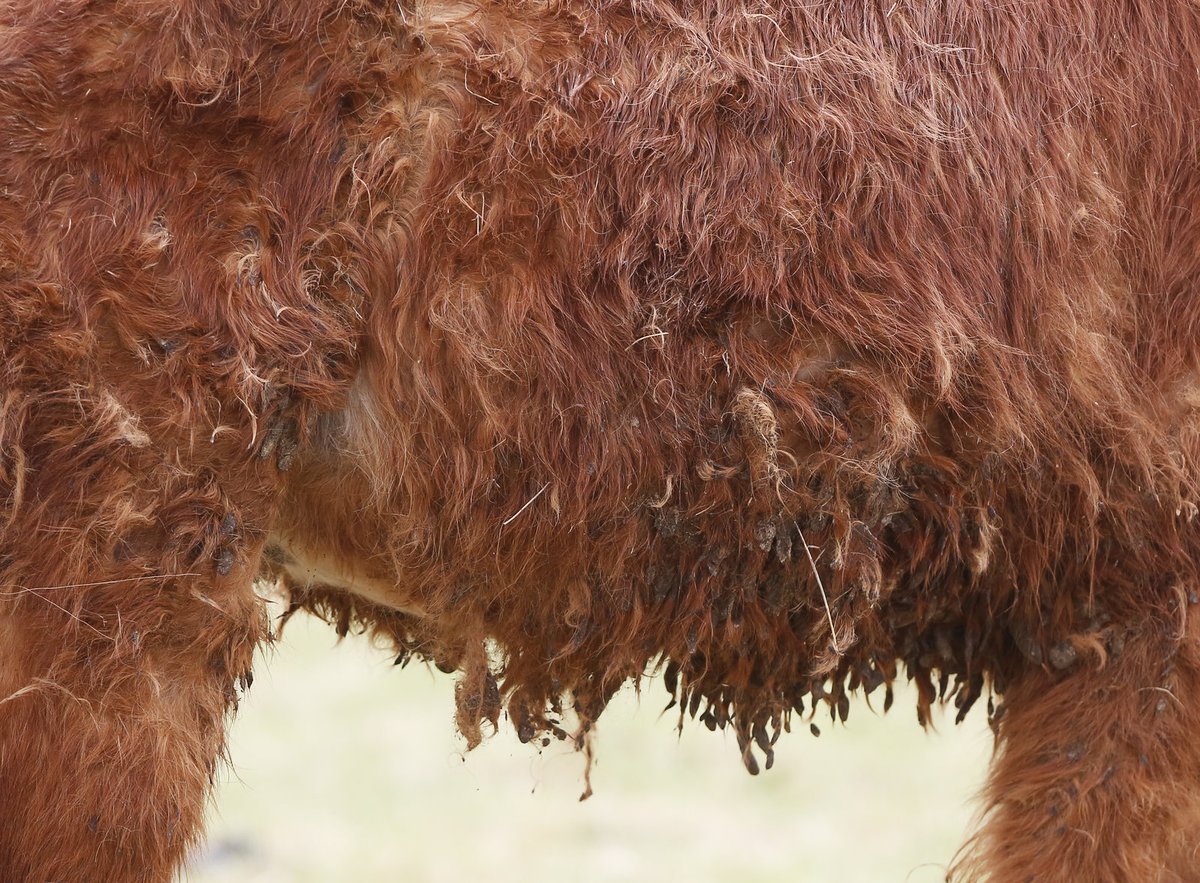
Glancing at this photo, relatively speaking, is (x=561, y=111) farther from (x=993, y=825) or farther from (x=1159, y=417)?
(x=993, y=825)

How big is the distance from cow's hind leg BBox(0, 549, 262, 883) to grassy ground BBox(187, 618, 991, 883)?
1858mm

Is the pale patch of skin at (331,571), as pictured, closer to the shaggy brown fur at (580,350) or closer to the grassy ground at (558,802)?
the shaggy brown fur at (580,350)

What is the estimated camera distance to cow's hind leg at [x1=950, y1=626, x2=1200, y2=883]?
2047 mm

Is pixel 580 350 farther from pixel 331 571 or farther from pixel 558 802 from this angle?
pixel 558 802

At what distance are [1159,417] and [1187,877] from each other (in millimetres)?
833

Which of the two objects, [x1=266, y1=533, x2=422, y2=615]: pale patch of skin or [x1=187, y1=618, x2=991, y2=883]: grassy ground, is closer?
[x1=266, y1=533, x2=422, y2=615]: pale patch of skin

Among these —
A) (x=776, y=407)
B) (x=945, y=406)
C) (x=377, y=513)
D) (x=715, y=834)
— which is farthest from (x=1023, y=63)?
(x=715, y=834)

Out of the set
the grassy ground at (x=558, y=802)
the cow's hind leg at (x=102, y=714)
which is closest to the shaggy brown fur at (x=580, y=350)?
the cow's hind leg at (x=102, y=714)

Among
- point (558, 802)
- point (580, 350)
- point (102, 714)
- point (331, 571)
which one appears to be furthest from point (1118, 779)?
point (558, 802)

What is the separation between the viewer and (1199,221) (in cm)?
195

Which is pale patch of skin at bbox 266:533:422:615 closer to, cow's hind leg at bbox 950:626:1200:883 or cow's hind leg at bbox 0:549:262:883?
cow's hind leg at bbox 0:549:262:883

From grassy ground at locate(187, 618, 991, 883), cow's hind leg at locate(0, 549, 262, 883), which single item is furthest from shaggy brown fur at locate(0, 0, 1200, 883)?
grassy ground at locate(187, 618, 991, 883)

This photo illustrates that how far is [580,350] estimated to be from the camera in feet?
5.82

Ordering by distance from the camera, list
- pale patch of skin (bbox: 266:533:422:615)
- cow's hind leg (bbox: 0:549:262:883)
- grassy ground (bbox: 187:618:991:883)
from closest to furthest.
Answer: cow's hind leg (bbox: 0:549:262:883), pale patch of skin (bbox: 266:533:422:615), grassy ground (bbox: 187:618:991:883)
